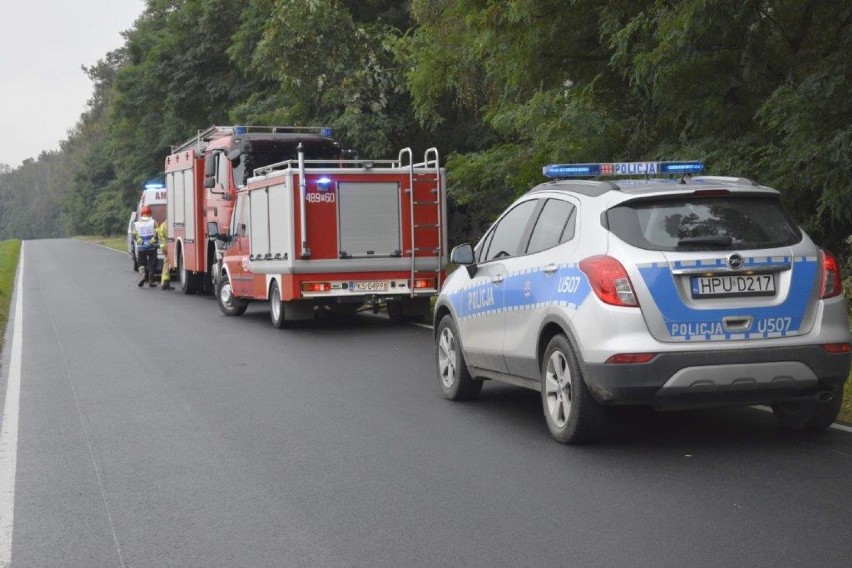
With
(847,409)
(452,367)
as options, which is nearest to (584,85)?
(452,367)

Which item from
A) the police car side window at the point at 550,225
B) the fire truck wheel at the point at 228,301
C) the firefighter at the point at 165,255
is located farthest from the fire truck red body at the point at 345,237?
the firefighter at the point at 165,255

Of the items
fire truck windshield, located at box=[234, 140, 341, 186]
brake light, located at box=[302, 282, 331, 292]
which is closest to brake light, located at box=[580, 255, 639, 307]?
brake light, located at box=[302, 282, 331, 292]

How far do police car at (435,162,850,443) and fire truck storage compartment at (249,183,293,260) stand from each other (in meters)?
8.75

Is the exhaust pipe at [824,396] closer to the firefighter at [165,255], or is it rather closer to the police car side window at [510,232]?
the police car side window at [510,232]

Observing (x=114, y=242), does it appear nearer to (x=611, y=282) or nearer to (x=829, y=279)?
(x=611, y=282)

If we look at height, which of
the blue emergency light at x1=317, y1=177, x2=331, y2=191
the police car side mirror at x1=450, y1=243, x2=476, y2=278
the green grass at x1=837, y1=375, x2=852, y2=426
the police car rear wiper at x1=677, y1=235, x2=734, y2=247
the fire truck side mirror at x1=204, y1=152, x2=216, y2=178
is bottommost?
the green grass at x1=837, y1=375, x2=852, y2=426

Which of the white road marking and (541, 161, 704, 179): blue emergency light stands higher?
→ (541, 161, 704, 179): blue emergency light

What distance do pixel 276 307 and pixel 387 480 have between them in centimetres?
1052

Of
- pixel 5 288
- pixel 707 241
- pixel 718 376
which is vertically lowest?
pixel 5 288

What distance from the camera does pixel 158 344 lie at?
615 inches

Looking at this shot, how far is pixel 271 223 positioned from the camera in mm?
17422

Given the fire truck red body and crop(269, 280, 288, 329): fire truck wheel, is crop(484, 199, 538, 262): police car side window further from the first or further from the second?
crop(269, 280, 288, 329): fire truck wheel

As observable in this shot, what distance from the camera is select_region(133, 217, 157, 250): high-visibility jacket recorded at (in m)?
29.2

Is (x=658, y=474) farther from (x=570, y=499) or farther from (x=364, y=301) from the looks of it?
(x=364, y=301)
